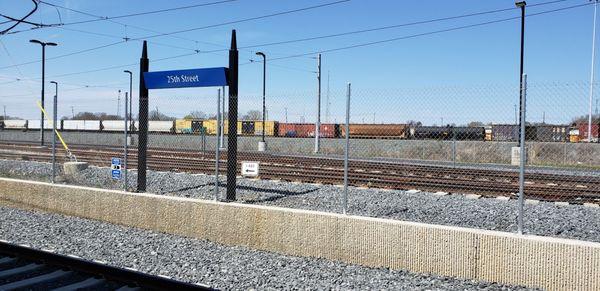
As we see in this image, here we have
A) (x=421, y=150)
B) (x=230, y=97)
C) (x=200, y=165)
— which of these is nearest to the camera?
(x=230, y=97)

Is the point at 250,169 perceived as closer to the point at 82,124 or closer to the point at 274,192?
the point at 274,192

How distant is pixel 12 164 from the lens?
2011 cm

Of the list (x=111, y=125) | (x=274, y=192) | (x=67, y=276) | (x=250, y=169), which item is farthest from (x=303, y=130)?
(x=67, y=276)

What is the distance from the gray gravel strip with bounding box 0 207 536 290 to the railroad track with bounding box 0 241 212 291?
2.40ft

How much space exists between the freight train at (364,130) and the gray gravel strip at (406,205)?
1.93 meters

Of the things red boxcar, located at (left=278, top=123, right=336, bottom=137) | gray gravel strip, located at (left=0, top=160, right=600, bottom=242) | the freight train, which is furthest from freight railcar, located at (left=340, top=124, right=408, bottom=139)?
gray gravel strip, located at (left=0, top=160, right=600, bottom=242)

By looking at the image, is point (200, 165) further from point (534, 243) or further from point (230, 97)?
point (534, 243)

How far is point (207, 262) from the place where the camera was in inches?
280

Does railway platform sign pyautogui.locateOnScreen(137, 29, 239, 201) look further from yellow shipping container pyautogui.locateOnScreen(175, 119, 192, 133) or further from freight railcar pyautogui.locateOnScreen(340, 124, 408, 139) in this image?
yellow shipping container pyautogui.locateOnScreen(175, 119, 192, 133)

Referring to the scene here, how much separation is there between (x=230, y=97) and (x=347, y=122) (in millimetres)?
3136

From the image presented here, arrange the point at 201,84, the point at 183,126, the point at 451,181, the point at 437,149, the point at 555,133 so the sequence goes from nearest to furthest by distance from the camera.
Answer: the point at 201,84, the point at 451,181, the point at 555,133, the point at 437,149, the point at 183,126

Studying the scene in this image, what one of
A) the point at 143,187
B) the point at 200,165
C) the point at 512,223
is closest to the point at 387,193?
the point at 512,223

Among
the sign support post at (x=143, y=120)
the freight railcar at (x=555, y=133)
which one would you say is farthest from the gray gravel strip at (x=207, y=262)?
the freight railcar at (x=555, y=133)

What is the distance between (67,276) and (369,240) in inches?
154
